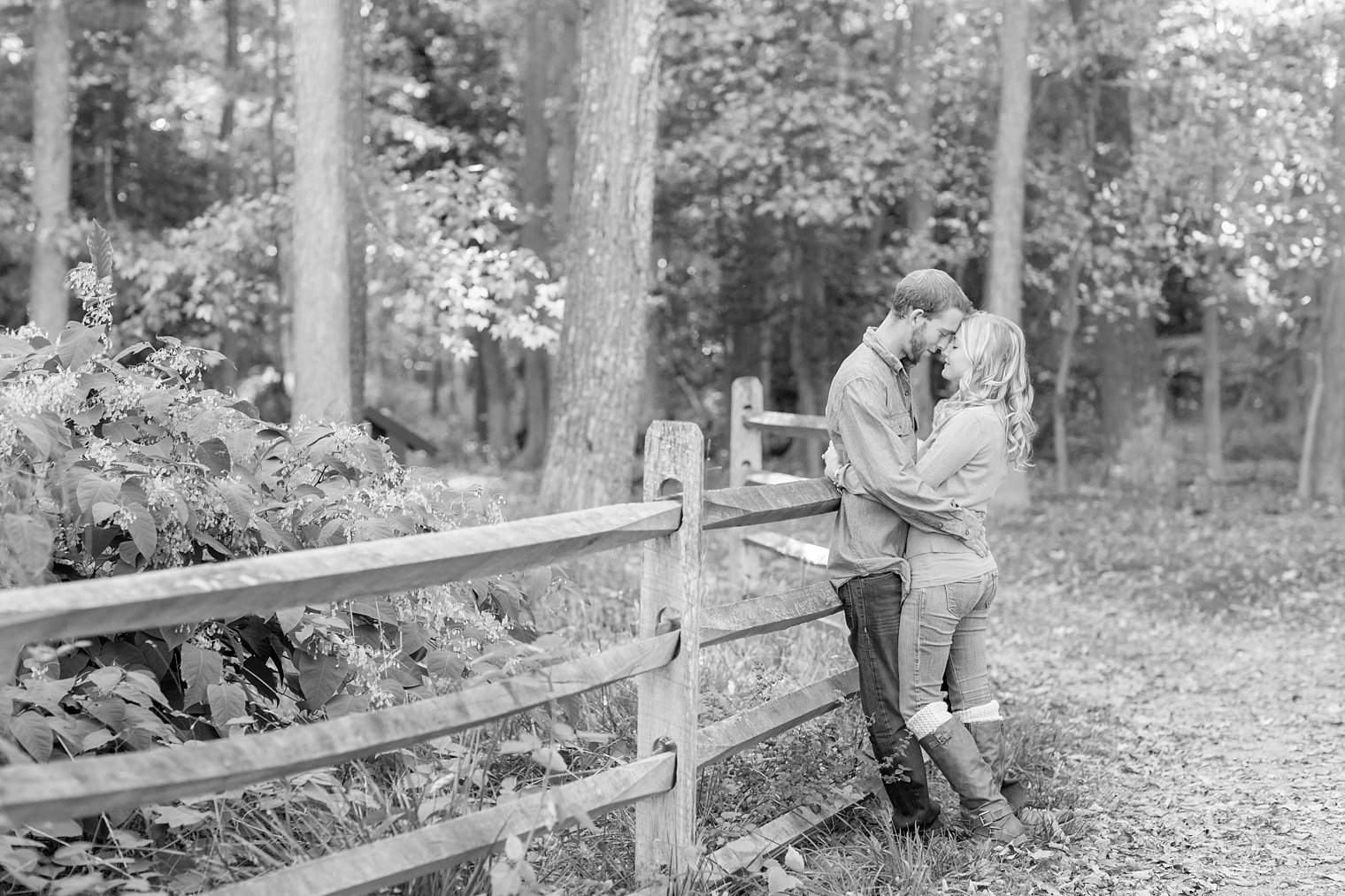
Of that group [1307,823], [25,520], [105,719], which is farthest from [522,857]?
[1307,823]

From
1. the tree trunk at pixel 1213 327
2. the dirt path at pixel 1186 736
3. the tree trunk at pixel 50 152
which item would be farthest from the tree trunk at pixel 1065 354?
the tree trunk at pixel 50 152

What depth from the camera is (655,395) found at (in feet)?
79.9

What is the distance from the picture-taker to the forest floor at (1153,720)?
4.37 metres

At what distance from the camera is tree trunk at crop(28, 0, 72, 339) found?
52.7 feet

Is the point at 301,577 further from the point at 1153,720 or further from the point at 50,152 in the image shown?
the point at 50,152

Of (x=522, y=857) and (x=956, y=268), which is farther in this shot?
(x=956, y=268)

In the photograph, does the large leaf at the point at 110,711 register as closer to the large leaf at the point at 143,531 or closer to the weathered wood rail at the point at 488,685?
the large leaf at the point at 143,531

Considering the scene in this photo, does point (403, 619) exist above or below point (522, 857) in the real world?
above

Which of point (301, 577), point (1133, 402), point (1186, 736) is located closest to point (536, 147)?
point (1133, 402)

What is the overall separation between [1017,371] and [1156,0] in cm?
1474

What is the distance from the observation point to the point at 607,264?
397 inches

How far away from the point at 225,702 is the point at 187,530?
22.0 inches

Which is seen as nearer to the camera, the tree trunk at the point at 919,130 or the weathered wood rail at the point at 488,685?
the weathered wood rail at the point at 488,685

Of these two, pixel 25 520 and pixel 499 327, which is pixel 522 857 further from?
pixel 499 327
